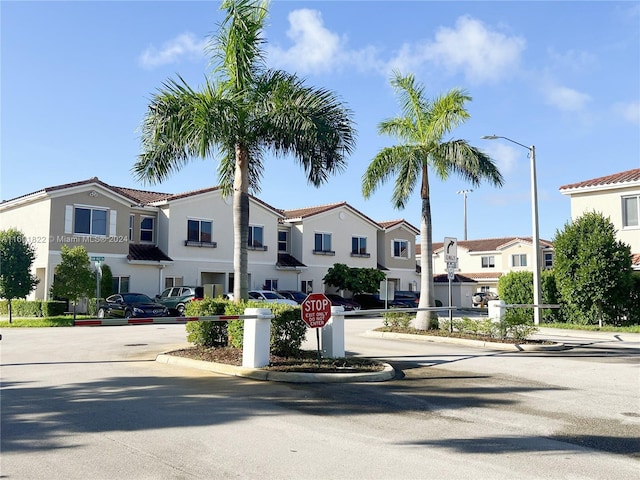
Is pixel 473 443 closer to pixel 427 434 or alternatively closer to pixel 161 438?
pixel 427 434

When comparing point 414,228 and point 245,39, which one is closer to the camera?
point 245,39

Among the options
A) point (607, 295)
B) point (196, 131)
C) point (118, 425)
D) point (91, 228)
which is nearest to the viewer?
point (118, 425)

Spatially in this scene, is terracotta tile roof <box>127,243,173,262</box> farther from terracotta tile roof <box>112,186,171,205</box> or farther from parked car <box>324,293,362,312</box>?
parked car <box>324,293,362,312</box>

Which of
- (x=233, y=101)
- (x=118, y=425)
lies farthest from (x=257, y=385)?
(x=233, y=101)

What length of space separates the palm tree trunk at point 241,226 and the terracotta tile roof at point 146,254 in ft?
69.3

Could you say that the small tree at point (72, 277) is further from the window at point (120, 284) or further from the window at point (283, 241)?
the window at point (283, 241)

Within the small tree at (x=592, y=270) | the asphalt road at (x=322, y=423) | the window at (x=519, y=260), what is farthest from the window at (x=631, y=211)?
the window at (x=519, y=260)

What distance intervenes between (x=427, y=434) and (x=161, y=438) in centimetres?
310

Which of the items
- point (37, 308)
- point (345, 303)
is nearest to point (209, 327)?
point (37, 308)

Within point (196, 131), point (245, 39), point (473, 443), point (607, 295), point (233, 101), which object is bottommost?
point (473, 443)

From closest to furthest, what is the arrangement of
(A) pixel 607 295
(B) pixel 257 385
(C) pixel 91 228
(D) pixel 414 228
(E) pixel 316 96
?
(B) pixel 257 385, (E) pixel 316 96, (A) pixel 607 295, (C) pixel 91 228, (D) pixel 414 228

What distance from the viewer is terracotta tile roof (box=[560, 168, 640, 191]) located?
2669 cm

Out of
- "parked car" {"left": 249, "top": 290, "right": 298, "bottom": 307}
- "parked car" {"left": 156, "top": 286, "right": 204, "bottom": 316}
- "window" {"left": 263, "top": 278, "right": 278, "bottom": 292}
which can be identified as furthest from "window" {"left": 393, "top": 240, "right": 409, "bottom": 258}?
"parked car" {"left": 156, "top": 286, "right": 204, "bottom": 316}

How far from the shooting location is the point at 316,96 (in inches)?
567
